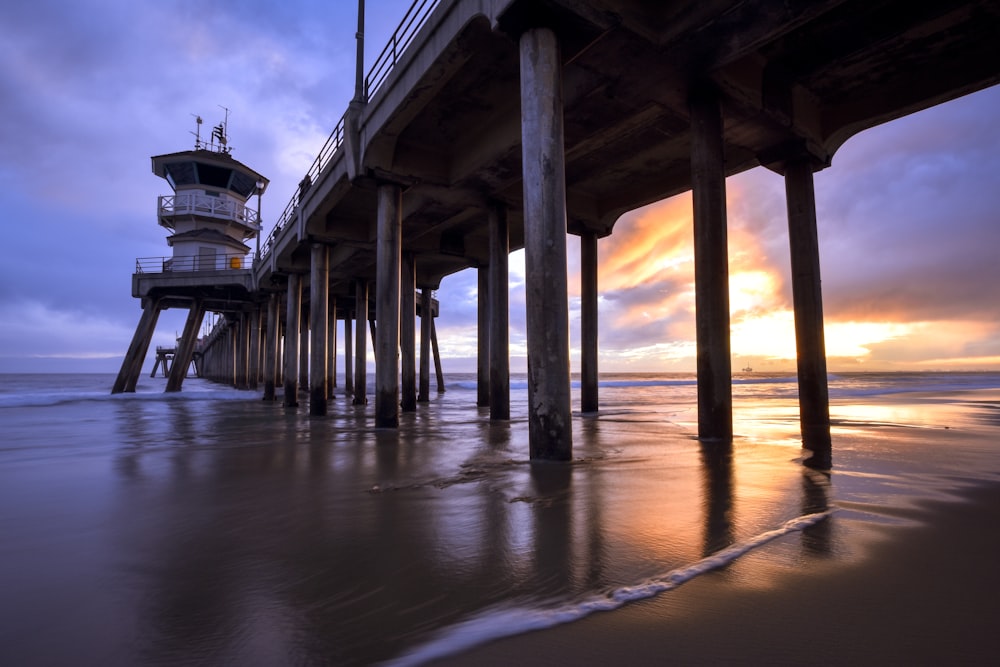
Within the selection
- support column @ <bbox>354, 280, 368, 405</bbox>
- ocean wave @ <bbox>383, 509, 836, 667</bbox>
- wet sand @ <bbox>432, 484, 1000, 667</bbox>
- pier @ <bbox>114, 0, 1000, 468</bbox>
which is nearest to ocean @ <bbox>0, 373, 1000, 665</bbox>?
ocean wave @ <bbox>383, 509, 836, 667</bbox>

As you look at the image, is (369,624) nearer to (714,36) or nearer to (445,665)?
(445,665)

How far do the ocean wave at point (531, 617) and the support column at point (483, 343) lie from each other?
49.2 ft

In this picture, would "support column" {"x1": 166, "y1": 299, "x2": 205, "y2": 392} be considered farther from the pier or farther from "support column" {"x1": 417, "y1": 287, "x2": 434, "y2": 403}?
the pier

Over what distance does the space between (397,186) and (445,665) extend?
464 inches

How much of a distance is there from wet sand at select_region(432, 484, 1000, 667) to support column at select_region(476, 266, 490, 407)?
15.1 metres

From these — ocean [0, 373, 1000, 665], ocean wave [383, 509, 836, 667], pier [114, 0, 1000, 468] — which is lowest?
ocean [0, 373, 1000, 665]

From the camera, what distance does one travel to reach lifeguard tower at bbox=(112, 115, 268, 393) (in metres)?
27.2

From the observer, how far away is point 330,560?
9.43 ft

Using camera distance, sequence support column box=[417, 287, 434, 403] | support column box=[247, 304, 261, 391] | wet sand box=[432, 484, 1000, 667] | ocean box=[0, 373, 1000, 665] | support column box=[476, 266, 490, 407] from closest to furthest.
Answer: wet sand box=[432, 484, 1000, 667] → ocean box=[0, 373, 1000, 665] → support column box=[476, 266, 490, 407] → support column box=[417, 287, 434, 403] → support column box=[247, 304, 261, 391]

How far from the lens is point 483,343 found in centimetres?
1827

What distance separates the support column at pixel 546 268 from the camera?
635 cm

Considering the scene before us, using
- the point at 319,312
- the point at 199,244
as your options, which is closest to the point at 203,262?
the point at 199,244

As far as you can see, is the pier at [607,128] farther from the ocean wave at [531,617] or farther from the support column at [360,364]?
the support column at [360,364]

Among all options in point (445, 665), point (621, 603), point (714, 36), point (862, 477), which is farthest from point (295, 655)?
point (714, 36)
